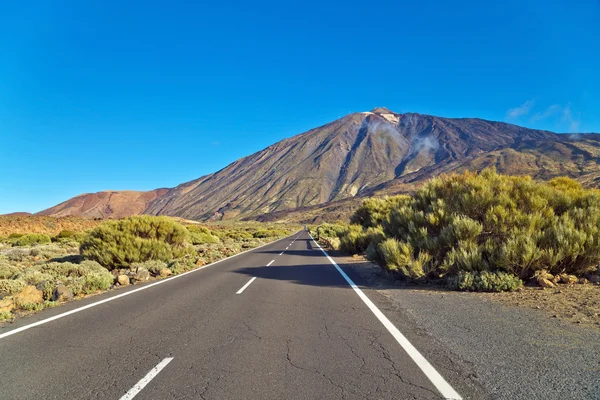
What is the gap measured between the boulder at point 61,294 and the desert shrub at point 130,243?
5.51 metres

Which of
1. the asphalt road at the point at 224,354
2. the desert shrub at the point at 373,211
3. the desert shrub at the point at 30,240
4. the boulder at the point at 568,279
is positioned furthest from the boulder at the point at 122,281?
the desert shrub at the point at 30,240

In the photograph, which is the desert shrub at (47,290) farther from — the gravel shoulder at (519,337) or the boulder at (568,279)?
the boulder at (568,279)

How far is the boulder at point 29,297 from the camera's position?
7.43 m

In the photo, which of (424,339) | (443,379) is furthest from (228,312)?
(443,379)

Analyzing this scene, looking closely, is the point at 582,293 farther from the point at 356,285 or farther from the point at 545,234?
the point at 356,285

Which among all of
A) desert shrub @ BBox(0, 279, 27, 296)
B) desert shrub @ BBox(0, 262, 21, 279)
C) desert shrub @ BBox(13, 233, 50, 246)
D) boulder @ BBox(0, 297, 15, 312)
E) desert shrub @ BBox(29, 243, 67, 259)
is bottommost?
boulder @ BBox(0, 297, 15, 312)

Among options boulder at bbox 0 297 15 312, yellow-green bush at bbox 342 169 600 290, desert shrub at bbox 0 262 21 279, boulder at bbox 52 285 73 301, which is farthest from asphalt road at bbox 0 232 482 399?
desert shrub at bbox 0 262 21 279

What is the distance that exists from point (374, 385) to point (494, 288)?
570 cm

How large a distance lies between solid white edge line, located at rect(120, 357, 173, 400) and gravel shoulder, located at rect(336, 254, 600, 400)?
3380 mm

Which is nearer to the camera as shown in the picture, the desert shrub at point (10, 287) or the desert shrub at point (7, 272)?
the desert shrub at point (10, 287)

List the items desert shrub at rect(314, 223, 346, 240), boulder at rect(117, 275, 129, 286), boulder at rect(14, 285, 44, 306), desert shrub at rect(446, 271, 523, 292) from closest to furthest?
boulder at rect(14, 285, 44, 306), desert shrub at rect(446, 271, 523, 292), boulder at rect(117, 275, 129, 286), desert shrub at rect(314, 223, 346, 240)

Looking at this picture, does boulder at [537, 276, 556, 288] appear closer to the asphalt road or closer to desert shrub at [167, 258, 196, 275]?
the asphalt road

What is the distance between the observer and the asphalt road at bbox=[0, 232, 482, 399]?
3406 mm

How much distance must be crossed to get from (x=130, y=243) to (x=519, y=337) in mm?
13867
